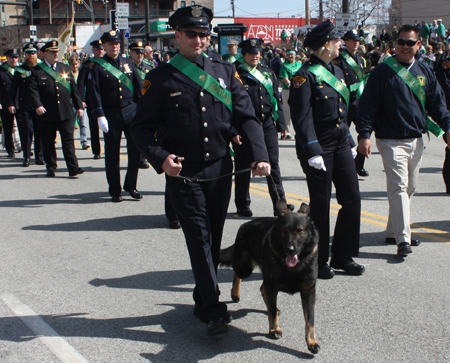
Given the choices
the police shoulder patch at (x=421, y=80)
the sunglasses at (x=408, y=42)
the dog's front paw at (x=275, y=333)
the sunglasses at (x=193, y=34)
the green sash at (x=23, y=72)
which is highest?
the green sash at (x=23, y=72)

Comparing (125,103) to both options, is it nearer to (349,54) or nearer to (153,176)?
(153,176)

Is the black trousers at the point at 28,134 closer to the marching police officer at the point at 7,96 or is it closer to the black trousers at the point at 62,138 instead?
the marching police officer at the point at 7,96

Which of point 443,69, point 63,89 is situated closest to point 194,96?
point 443,69

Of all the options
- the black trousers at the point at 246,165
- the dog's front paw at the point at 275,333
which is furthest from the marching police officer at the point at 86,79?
the dog's front paw at the point at 275,333

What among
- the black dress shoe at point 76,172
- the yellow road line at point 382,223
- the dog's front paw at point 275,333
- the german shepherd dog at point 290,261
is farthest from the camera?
the black dress shoe at point 76,172

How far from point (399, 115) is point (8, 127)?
32.3 feet

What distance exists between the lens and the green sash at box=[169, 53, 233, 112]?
3930 millimetres

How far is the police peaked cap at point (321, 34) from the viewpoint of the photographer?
4938 mm

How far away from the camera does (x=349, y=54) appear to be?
8.59 meters

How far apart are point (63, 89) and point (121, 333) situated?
7164 millimetres

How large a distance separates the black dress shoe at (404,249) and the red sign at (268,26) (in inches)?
2602

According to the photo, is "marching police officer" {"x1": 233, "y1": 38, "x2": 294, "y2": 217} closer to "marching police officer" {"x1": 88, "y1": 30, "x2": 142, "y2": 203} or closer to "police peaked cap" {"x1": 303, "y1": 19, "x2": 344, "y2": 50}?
"marching police officer" {"x1": 88, "y1": 30, "x2": 142, "y2": 203}

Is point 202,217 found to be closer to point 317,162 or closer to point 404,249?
point 317,162

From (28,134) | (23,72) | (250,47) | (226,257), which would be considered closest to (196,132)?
(226,257)
